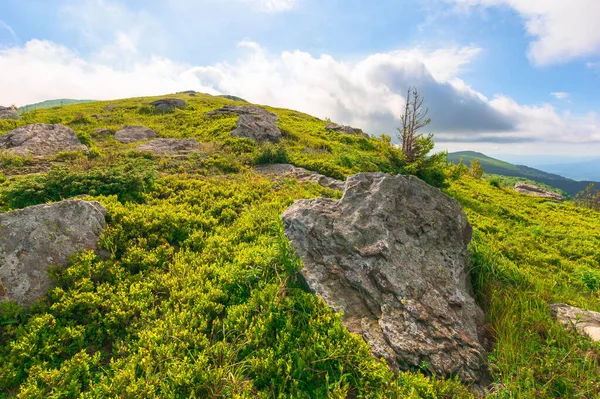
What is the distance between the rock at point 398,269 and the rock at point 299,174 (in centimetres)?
606

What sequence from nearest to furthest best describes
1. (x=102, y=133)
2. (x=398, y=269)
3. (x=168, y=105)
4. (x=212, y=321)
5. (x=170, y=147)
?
(x=212, y=321), (x=398, y=269), (x=170, y=147), (x=102, y=133), (x=168, y=105)

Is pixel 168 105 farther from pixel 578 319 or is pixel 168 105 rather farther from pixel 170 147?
pixel 578 319

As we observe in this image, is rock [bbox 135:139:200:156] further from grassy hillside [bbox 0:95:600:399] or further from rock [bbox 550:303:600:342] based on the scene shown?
rock [bbox 550:303:600:342]

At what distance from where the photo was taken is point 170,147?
19.2m

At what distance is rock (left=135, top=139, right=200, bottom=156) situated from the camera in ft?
59.2

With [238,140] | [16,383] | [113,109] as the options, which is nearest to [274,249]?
[16,383]

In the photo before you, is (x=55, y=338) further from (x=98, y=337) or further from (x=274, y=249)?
(x=274, y=249)

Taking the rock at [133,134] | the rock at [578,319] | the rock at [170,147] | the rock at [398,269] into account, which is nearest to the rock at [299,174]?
the rock at [170,147]

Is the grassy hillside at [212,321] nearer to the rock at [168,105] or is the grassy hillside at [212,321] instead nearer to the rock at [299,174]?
the rock at [299,174]

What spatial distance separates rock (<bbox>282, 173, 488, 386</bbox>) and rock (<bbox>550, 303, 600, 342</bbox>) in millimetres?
1777

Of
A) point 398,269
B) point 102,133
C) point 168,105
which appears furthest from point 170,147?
point 168,105

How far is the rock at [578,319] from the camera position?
574 cm

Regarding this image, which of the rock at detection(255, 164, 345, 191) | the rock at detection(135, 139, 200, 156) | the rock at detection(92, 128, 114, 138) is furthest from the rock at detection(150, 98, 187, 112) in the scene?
the rock at detection(255, 164, 345, 191)

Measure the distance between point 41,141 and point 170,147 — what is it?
7383 mm
